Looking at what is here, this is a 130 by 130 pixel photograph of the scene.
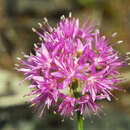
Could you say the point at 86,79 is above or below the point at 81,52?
below

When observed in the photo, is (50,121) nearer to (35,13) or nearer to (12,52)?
(12,52)

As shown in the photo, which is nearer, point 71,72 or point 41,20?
point 71,72

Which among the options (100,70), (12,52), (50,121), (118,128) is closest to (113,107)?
(118,128)

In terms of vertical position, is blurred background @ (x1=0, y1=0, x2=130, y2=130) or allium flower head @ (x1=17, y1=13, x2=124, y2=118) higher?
blurred background @ (x1=0, y1=0, x2=130, y2=130)

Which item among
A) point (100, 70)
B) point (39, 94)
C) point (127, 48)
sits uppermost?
point (127, 48)

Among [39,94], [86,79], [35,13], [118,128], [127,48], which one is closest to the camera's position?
[86,79]

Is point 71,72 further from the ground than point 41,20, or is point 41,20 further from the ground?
point 41,20

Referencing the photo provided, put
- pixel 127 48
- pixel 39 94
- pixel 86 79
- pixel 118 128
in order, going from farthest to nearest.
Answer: pixel 127 48
pixel 118 128
pixel 39 94
pixel 86 79

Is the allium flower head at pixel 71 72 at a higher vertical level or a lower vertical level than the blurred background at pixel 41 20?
lower

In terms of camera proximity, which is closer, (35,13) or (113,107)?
(113,107)

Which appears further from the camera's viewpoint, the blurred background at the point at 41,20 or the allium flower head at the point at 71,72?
the blurred background at the point at 41,20

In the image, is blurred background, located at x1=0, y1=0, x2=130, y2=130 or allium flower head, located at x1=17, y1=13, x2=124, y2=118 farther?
blurred background, located at x1=0, y1=0, x2=130, y2=130
